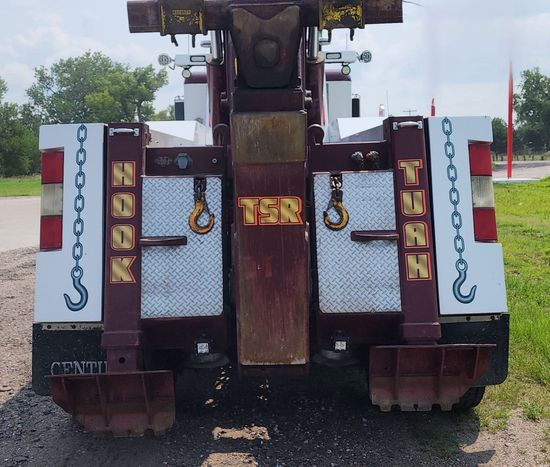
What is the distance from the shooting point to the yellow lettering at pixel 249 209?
125 inches

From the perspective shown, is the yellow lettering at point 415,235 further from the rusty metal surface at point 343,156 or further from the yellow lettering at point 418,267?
the rusty metal surface at point 343,156

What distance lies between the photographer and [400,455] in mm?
3406

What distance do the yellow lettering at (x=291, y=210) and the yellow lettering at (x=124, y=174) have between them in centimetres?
88

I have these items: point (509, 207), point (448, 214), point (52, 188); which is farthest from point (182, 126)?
point (509, 207)

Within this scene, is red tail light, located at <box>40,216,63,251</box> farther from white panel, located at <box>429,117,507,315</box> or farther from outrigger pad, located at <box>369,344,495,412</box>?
white panel, located at <box>429,117,507,315</box>

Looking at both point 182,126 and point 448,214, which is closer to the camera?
point 448,214

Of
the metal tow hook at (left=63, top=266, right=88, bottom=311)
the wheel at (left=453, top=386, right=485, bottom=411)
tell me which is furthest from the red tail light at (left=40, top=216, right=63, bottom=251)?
the wheel at (left=453, top=386, right=485, bottom=411)

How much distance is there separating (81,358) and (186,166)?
1.21 metres

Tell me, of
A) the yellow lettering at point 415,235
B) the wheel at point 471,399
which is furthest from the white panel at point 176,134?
the wheel at point 471,399

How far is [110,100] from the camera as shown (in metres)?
62.5

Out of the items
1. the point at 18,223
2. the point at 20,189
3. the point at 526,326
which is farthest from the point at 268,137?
the point at 20,189

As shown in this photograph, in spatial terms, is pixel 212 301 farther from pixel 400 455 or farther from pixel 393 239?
pixel 400 455

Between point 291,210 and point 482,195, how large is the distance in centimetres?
115

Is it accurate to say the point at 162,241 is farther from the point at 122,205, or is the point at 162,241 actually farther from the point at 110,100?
the point at 110,100
